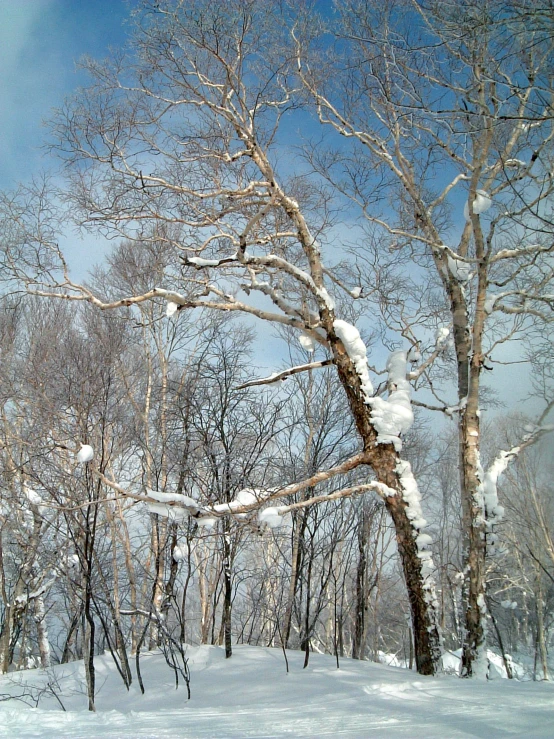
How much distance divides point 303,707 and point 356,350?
3.41 meters

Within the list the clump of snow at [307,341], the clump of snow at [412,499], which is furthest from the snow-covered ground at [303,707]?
the clump of snow at [307,341]

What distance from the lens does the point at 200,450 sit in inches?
368

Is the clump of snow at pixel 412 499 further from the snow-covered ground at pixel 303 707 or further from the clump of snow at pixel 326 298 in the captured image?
the clump of snow at pixel 326 298

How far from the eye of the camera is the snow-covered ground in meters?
3.02

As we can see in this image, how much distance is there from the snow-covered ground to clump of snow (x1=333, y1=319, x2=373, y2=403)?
2.86m

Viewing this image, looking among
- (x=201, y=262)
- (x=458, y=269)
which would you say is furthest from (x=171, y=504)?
(x=458, y=269)

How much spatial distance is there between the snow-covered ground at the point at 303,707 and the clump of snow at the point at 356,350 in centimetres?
286

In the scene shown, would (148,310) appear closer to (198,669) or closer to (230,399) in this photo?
(230,399)

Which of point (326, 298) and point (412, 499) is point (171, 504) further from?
point (326, 298)

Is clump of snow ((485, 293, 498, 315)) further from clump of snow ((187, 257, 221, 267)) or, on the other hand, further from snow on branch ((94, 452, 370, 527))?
clump of snow ((187, 257, 221, 267))

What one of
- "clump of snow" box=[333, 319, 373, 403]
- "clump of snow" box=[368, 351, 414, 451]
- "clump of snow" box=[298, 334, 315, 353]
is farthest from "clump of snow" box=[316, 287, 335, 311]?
"clump of snow" box=[368, 351, 414, 451]

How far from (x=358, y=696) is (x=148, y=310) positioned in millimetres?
8594

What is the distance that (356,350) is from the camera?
18.7ft

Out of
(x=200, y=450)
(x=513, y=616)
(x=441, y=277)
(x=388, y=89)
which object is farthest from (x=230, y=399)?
(x=513, y=616)
